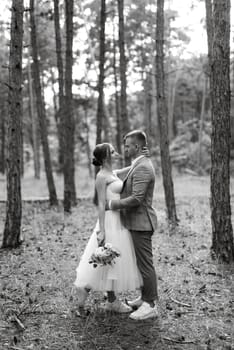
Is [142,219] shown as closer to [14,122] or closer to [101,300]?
[101,300]

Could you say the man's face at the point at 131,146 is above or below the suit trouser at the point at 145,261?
above

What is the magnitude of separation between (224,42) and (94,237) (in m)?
4.39

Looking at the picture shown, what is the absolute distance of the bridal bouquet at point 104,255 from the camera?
5273 mm

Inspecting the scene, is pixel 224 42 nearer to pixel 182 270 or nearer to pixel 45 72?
pixel 182 270

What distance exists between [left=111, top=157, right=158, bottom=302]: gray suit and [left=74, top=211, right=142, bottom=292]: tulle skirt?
100 millimetres

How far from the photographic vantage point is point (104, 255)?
17.3 ft

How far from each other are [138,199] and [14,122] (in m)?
4.84

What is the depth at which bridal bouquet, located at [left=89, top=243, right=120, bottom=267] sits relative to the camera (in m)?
5.27

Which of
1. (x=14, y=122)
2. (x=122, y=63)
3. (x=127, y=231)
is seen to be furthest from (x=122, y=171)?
(x=122, y=63)

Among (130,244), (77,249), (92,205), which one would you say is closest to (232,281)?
(130,244)

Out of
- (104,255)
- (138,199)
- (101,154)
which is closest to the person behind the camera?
(104,255)

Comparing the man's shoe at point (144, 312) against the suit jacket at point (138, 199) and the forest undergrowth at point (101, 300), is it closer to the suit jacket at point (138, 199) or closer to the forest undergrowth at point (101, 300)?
the forest undergrowth at point (101, 300)

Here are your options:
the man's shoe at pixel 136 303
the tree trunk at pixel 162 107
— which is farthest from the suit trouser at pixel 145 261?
the tree trunk at pixel 162 107

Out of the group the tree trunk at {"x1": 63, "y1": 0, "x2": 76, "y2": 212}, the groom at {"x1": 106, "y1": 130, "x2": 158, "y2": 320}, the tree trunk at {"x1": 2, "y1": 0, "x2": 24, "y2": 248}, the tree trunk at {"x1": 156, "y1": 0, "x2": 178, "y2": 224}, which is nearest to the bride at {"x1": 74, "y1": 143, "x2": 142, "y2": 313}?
the groom at {"x1": 106, "y1": 130, "x2": 158, "y2": 320}
